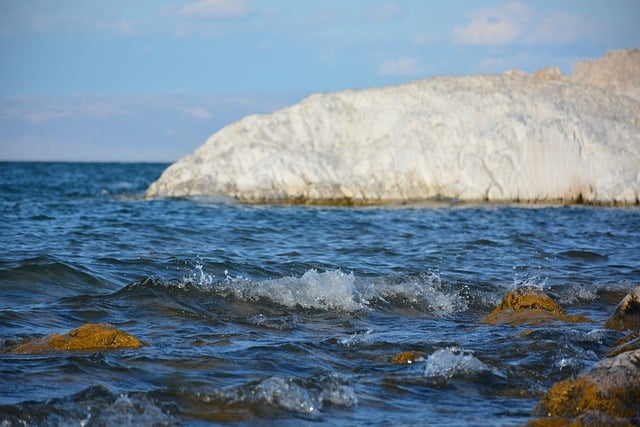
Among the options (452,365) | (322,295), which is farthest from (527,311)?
(452,365)

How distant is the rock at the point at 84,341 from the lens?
23.0 ft

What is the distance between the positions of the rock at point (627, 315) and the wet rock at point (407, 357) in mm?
2473

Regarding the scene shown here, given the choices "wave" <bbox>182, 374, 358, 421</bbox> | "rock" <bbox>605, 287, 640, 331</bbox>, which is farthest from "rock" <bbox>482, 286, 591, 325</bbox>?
"wave" <bbox>182, 374, 358, 421</bbox>

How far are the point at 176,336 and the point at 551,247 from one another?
384 inches

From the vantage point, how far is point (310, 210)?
21.8m

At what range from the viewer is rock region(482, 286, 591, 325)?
8.82m

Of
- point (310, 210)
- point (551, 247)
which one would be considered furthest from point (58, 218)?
point (551, 247)

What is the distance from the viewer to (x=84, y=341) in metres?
7.13

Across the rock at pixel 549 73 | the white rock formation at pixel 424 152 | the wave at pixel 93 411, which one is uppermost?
the rock at pixel 549 73

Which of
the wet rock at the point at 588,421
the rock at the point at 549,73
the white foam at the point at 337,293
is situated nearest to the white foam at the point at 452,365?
the wet rock at the point at 588,421

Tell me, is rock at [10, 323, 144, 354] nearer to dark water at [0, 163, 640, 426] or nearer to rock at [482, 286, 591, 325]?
dark water at [0, 163, 640, 426]

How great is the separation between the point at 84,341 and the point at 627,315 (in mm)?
5327

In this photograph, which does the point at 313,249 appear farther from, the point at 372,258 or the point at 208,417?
the point at 208,417

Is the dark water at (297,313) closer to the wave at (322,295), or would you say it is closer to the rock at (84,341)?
the wave at (322,295)
